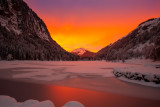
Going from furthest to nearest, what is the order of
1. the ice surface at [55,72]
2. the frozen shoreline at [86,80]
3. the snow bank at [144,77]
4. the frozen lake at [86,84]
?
the ice surface at [55,72]
the snow bank at [144,77]
the frozen shoreline at [86,80]
the frozen lake at [86,84]

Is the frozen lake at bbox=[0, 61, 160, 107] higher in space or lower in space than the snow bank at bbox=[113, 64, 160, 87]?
lower

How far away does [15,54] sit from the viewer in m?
71.2

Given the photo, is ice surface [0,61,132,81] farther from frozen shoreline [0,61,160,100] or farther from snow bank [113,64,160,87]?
snow bank [113,64,160,87]

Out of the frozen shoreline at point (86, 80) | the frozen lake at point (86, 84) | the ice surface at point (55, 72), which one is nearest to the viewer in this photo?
the frozen lake at point (86, 84)

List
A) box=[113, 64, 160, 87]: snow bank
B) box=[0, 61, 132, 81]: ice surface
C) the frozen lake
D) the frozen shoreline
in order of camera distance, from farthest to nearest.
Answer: box=[0, 61, 132, 81]: ice surface
box=[113, 64, 160, 87]: snow bank
the frozen shoreline
the frozen lake

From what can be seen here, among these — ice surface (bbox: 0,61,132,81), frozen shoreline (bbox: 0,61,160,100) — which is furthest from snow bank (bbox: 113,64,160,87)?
ice surface (bbox: 0,61,132,81)

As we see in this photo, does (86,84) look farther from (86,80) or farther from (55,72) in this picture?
(55,72)

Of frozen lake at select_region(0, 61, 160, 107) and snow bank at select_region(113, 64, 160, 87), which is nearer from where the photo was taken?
frozen lake at select_region(0, 61, 160, 107)

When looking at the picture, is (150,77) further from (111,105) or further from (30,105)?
(30,105)

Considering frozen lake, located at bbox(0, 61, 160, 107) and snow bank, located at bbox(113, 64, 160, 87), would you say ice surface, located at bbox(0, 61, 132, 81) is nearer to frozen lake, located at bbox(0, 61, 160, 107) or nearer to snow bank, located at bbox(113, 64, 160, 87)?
frozen lake, located at bbox(0, 61, 160, 107)

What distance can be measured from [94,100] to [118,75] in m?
9.53

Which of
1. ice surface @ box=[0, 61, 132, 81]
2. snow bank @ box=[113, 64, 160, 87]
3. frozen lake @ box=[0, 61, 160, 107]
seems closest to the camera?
frozen lake @ box=[0, 61, 160, 107]

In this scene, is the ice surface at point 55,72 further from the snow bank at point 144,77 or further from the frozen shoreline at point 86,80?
the snow bank at point 144,77

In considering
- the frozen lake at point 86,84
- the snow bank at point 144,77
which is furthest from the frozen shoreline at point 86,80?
the snow bank at point 144,77
